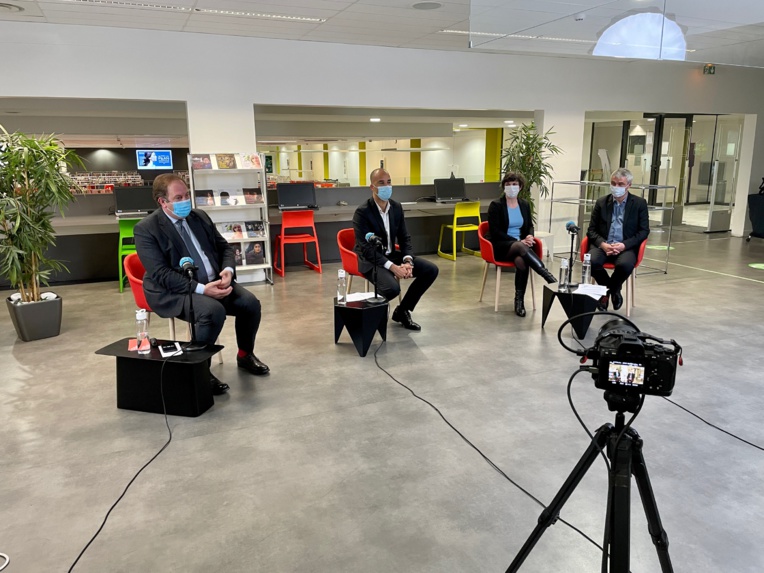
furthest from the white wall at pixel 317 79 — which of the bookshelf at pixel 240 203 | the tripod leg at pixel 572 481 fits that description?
the tripod leg at pixel 572 481

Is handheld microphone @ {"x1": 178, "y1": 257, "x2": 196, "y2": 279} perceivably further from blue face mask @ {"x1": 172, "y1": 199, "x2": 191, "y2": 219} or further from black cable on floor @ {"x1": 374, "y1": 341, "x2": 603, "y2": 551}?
black cable on floor @ {"x1": 374, "y1": 341, "x2": 603, "y2": 551}

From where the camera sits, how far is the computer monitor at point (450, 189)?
8.73 meters

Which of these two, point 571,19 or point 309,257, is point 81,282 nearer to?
point 309,257

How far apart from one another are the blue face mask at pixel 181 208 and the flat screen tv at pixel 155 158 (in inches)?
412

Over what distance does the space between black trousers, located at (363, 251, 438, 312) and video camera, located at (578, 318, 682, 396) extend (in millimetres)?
3190

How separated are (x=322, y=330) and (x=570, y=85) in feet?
18.9

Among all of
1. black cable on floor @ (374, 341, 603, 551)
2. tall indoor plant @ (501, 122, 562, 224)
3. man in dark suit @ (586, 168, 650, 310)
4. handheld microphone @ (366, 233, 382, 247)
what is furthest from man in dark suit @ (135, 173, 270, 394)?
tall indoor plant @ (501, 122, 562, 224)

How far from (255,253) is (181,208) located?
3231mm

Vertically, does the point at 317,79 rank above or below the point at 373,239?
above

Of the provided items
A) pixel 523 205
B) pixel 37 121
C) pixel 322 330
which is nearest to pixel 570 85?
pixel 523 205

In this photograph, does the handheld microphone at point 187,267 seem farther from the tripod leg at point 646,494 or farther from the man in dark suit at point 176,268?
the tripod leg at point 646,494

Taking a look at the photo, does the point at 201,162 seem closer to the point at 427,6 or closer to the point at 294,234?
the point at 294,234

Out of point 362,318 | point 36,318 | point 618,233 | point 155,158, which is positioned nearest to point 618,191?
point 618,233

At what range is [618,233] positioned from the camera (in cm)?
568
